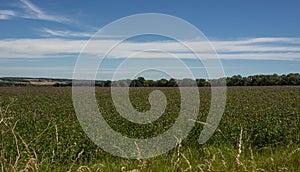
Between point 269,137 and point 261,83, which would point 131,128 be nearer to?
point 269,137

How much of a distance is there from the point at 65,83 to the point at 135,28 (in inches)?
2825

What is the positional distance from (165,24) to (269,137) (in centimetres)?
600

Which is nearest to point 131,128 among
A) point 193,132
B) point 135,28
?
point 193,132

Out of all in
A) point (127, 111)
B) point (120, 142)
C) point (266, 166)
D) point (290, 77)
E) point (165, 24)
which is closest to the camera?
point (266, 166)

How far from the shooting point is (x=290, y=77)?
73.1 meters

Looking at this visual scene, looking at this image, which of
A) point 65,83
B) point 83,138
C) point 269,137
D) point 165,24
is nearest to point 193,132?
point 269,137

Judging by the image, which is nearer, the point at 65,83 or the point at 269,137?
the point at 269,137

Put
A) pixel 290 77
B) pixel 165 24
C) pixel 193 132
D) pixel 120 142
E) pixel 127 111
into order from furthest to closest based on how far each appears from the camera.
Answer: pixel 290 77
pixel 127 111
pixel 193 132
pixel 120 142
pixel 165 24

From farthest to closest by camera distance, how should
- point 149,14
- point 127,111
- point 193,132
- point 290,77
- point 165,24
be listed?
point 290,77, point 127,111, point 193,132, point 165,24, point 149,14

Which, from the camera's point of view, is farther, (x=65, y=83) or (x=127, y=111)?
(x=65, y=83)

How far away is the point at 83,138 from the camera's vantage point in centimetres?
929

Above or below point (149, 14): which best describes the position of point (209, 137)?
below

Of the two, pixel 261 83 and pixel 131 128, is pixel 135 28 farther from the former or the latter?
pixel 261 83

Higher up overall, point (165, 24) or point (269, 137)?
point (165, 24)
